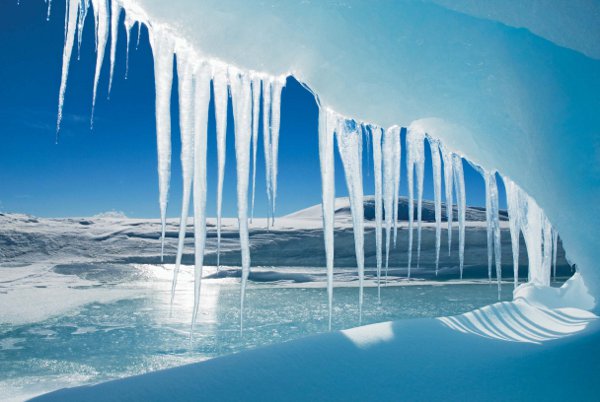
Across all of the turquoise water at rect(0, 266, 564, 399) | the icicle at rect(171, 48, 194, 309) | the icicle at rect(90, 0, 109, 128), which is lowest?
the turquoise water at rect(0, 266, 564, 399)

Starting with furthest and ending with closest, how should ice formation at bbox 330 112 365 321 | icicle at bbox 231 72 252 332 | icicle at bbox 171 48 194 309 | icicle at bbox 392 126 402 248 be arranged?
icicle at bbox 392 126 402 248
ice formation at bbox 330 112 365 321
icicle at bbox 231 72 252 332
icicle at bbox 171 48 194 309

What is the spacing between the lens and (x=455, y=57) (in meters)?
2.04

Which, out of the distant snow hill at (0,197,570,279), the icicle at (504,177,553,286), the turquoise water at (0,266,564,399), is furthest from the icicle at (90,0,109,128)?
the distant snow hill at (0,197,570,279)

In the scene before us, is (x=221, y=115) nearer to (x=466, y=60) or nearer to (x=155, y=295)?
(x=466, y=60)

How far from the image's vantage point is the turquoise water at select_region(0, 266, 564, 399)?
3165 mm

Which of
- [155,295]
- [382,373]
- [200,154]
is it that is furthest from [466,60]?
[155,295]

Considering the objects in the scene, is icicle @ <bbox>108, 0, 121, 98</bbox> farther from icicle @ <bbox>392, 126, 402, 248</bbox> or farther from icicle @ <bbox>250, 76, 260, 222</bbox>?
icicle @ <bbox>392, 126, 402, 248</bbox>

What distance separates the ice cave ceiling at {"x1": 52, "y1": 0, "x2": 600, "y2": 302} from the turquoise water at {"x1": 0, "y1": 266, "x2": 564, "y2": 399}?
1912 mm

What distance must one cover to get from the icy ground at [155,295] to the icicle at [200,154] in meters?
1.29

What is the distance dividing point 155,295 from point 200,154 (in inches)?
235

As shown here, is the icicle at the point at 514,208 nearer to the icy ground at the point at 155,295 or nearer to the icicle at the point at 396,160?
the icicle at the point at 396,160

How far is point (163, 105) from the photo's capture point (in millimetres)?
2033

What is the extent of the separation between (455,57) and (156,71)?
1.25m

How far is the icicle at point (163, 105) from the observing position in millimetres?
1927
